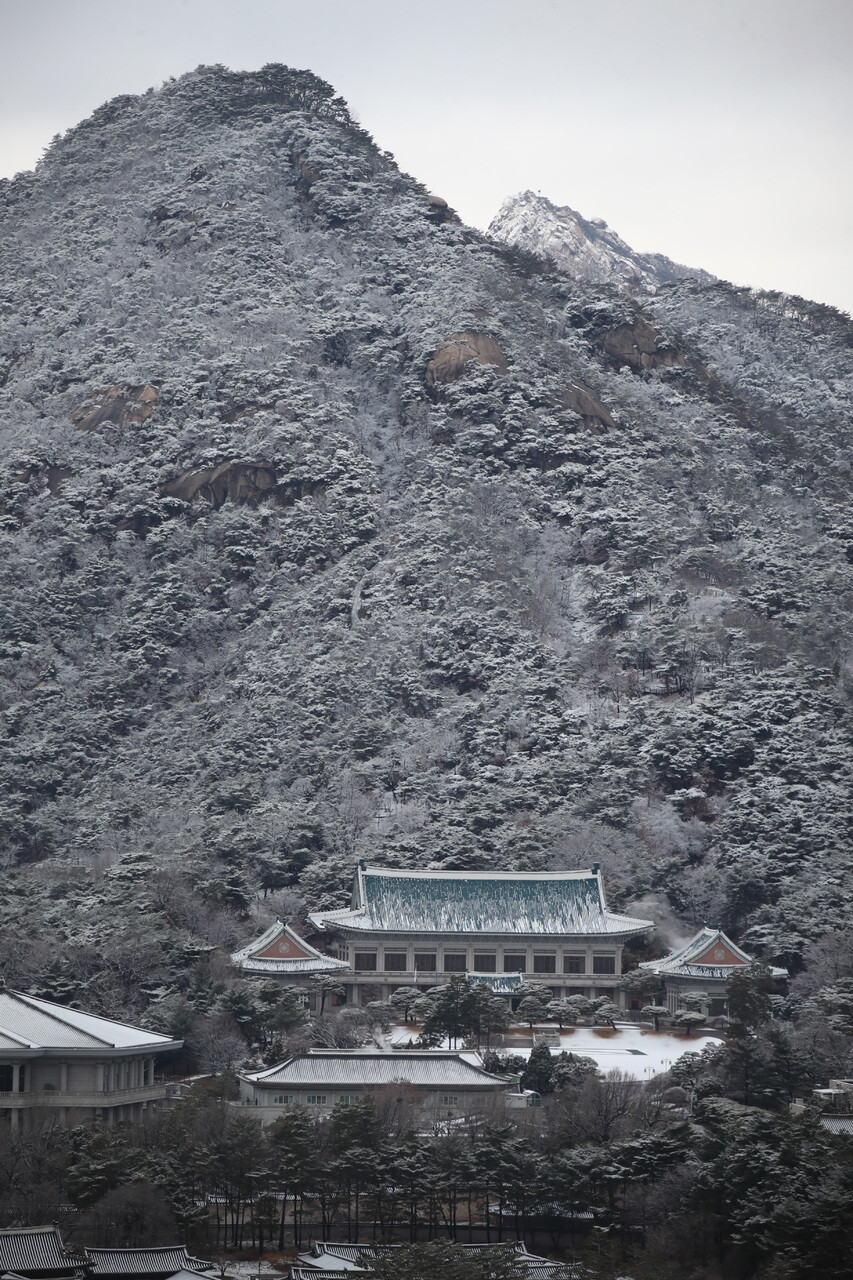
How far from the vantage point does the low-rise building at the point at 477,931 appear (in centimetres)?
7631

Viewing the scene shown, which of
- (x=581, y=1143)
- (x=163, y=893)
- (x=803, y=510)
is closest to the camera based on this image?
(x=581, y=1143)

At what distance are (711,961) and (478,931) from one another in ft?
38.6

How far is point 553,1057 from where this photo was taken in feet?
190

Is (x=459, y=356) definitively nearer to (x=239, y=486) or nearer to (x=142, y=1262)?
(x=239, y=486)

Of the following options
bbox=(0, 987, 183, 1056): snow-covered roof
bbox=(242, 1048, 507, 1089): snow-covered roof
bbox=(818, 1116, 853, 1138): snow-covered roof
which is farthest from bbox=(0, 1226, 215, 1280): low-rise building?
bbox=(818, 1116, 853, 1138): snow-covered roof

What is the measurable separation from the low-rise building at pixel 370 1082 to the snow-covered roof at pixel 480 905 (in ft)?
68.9

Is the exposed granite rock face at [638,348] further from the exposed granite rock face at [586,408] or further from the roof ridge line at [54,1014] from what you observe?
the roof ridge line at [54,1014]

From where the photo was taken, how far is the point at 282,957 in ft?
238

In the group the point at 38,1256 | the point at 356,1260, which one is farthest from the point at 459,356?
the point at 38,1256

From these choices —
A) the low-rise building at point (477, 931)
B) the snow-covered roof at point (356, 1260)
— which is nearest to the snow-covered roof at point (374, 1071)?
the snow-covered roof at point (356, 1260)

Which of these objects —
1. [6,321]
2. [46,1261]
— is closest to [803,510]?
[6,321]

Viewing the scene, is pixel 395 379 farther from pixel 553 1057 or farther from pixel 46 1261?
pixel 46 1261

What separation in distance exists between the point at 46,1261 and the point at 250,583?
86.6 metres

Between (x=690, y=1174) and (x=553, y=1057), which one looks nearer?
(x=690, y=1174)
